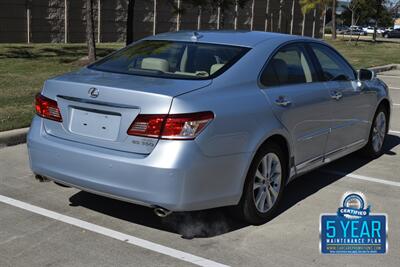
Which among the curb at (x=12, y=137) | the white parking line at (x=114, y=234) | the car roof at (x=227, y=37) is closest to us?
the white parking line at (x=114, y=234)

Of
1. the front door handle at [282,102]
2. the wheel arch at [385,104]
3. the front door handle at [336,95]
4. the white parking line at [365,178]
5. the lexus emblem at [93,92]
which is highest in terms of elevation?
the lexus emblem at [93,92]

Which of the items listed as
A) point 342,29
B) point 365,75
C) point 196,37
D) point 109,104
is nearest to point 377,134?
point 365,75

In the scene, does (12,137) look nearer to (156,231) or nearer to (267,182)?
(156,231)

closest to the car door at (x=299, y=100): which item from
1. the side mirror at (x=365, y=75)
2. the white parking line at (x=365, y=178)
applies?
the white parking line at (x=365, y=178)

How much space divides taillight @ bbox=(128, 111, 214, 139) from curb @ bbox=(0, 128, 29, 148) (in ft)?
11.2

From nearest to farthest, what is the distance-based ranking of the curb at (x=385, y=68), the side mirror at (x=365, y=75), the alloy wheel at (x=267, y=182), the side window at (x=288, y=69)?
the alloy wheel at (x=267, y=182), the side window at (x=288, y=69), the side mirror at (x=365, y=75), the curb at (x=385, y=68)

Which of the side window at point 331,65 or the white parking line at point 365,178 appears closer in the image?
the side window at point 331,65

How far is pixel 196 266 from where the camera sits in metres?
3.84

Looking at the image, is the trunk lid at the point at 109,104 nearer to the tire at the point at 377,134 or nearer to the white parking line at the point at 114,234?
the white parking line at the point at 114,234

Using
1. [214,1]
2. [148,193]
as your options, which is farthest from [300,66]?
[214,1]

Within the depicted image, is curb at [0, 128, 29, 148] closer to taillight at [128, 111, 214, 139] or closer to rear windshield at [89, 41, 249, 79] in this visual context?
rear windshield at [89, 41, 249, 79]

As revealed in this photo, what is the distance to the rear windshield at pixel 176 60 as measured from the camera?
15.0 feet

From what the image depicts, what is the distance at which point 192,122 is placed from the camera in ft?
12.7

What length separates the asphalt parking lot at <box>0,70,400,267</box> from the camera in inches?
156
